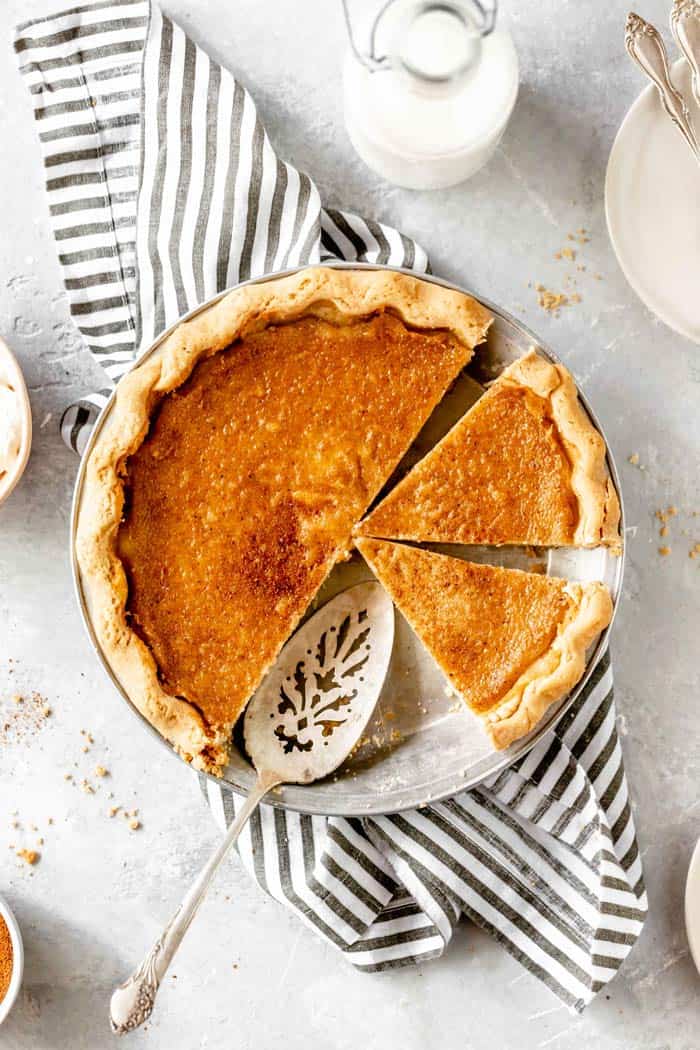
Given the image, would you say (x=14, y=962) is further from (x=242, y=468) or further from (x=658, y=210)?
(x=658, y=210)

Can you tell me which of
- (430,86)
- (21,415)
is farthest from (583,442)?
(21,415)

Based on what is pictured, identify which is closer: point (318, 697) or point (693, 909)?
point (318, 697)

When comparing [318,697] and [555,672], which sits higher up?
[555,672]

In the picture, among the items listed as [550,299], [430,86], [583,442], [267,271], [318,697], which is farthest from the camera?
[550,299]

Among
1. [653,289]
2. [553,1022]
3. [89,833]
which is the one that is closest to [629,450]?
[653,289]

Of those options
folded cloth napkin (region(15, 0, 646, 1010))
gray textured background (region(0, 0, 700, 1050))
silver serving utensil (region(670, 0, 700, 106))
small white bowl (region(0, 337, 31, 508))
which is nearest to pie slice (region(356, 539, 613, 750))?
folded cloth napkin (region(15, 0, 646, 1010))

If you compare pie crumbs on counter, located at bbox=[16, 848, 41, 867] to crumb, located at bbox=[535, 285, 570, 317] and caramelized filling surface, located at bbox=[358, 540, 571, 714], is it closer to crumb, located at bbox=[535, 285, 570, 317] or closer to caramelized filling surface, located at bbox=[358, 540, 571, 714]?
caramelized filling surface, located at bbox=[358, 540, 571, 714]

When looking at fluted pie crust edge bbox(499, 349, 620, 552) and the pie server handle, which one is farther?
fluted pie crust edge bbox(499, 349, 620, 552)
